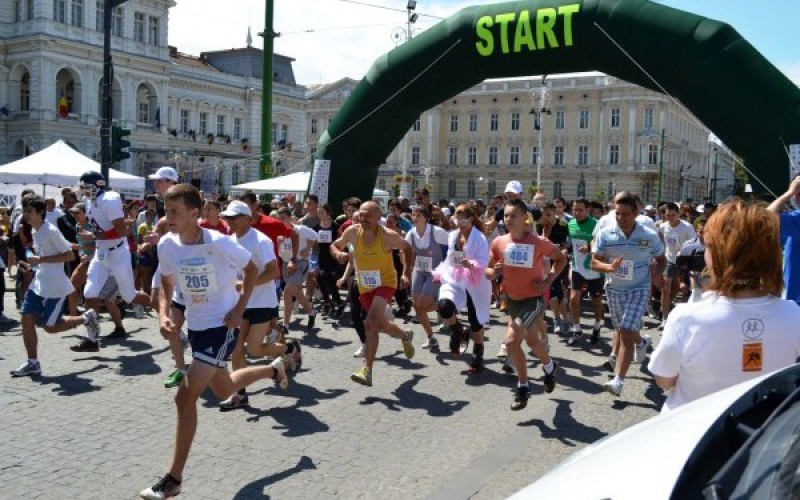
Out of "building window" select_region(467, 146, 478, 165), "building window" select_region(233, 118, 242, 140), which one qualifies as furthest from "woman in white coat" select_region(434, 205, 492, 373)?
"building window" select_region(467, 146, 478, 165)

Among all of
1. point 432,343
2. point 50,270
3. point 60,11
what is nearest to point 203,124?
point 60,11

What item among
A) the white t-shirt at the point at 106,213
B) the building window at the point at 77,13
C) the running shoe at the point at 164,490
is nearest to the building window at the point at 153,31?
the building window at the point at 77,13

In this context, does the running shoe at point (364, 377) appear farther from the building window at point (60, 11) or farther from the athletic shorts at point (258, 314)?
the building window at point (60, 11)

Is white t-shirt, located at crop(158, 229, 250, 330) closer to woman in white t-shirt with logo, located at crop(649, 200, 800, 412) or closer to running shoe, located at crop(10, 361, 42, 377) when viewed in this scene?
woman in white t-shirt with logo, located at crop(649, 200, 800, 412)

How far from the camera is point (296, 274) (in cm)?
1106

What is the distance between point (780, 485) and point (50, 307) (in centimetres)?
773

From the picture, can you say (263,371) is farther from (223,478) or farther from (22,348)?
(22,348)

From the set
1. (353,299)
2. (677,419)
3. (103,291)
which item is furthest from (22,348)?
(677,419)

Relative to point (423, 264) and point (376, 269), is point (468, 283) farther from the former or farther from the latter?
point (423, 264)

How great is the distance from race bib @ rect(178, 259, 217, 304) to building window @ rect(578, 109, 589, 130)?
285 feet

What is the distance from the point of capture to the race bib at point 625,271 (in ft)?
24.7

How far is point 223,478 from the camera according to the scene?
484 cm

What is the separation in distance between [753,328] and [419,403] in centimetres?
437

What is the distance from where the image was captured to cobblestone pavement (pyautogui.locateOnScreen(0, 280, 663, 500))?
480 cm
